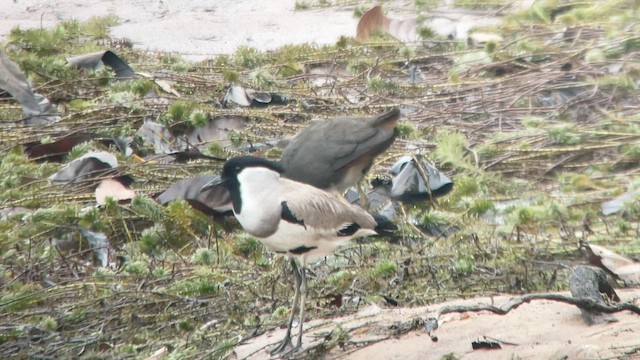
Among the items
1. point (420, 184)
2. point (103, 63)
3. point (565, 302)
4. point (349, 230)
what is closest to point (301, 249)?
point (349, 230)

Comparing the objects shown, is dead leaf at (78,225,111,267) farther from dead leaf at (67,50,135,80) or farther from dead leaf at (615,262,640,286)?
dead leaf at (67,50,135,80)

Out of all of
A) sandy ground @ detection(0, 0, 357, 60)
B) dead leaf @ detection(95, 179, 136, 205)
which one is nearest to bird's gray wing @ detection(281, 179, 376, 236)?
dead leaf @ detection(95, 179, 136, 205)

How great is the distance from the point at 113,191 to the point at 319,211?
2.59 meters

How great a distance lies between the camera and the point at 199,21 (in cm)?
1216

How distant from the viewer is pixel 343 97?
358 inches

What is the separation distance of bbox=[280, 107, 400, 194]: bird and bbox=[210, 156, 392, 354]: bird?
1231 millimetres

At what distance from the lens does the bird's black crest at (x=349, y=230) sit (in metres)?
5.10

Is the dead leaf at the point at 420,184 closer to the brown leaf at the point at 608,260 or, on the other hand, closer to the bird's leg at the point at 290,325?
the brown leaf at the point at 608,260

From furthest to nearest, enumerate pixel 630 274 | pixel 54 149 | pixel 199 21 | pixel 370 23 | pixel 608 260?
pixel 199 21
pixel 370 23
pixel 54 149
pixel 608 260
pixel 630 274

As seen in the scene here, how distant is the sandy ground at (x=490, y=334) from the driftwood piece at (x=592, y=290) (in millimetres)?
43

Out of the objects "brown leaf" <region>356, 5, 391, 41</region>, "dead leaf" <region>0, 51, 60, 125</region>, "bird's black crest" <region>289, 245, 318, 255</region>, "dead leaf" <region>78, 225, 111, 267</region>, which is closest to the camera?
"bird's black crest" <region>289, 245, 318, 255</region>

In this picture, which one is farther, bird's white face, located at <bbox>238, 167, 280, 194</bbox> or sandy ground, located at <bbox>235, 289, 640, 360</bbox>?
bird's white face, located at <bbox>238, 167, 280, 194</bbox>

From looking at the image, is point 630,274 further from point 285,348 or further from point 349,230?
point 285,348

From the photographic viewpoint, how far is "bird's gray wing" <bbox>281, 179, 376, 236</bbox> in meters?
4.88
